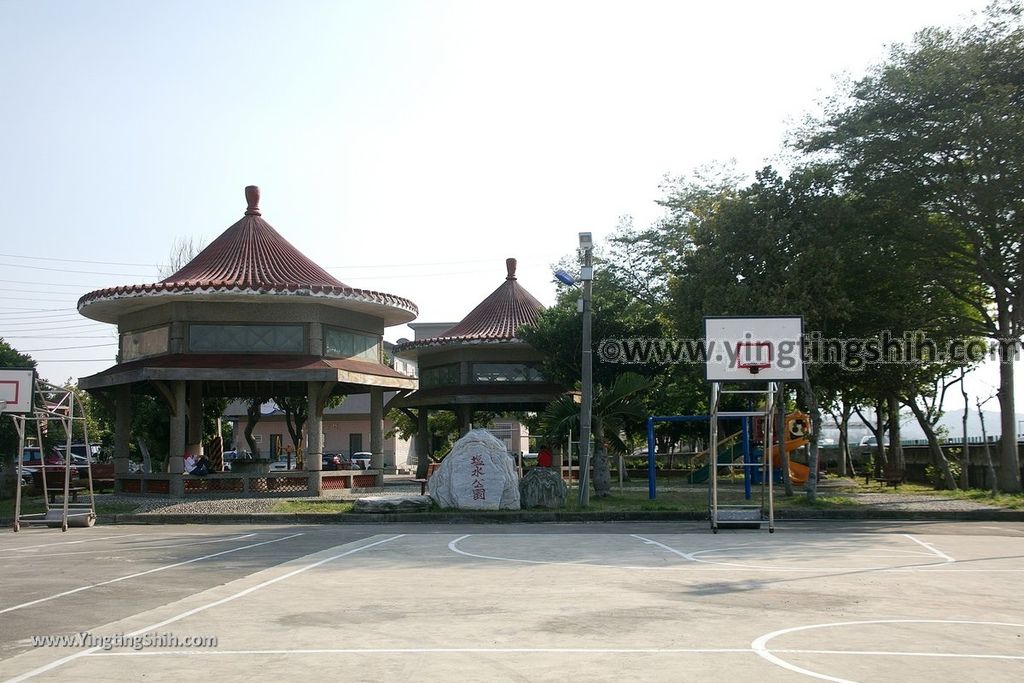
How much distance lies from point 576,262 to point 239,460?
2354 cm

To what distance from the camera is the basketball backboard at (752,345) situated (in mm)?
19891

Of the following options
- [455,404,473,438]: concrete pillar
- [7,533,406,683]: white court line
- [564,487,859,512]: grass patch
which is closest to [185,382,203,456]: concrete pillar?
[455,404,473,438]: concrete pillar

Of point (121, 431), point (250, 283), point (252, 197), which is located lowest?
point (121, 431)

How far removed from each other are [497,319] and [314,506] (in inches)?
598

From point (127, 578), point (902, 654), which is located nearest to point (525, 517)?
point (127, 578)

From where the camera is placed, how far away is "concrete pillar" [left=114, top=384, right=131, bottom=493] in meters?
29.4

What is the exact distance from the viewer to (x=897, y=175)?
25766mm

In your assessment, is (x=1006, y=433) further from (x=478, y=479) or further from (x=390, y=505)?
(x=390, y=505)

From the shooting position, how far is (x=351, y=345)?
2973 cm

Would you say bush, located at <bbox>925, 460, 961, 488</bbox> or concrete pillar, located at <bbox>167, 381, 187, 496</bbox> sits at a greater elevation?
concrete pillar, located at <bbox>167, 381, 187, 496</bbox>

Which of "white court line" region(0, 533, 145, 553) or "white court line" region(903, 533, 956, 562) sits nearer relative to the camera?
"white court line" region(903, 533, 956, 562)

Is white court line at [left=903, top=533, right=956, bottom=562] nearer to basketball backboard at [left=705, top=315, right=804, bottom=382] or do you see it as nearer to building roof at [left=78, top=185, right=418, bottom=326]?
basketball backboard at [left=705, top=315, right=804, bottom=382]

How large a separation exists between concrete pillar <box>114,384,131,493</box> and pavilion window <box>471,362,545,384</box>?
41.6ft

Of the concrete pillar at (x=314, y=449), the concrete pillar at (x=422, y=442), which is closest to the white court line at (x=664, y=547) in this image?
the concrete pillar at (x=314, y=449)
